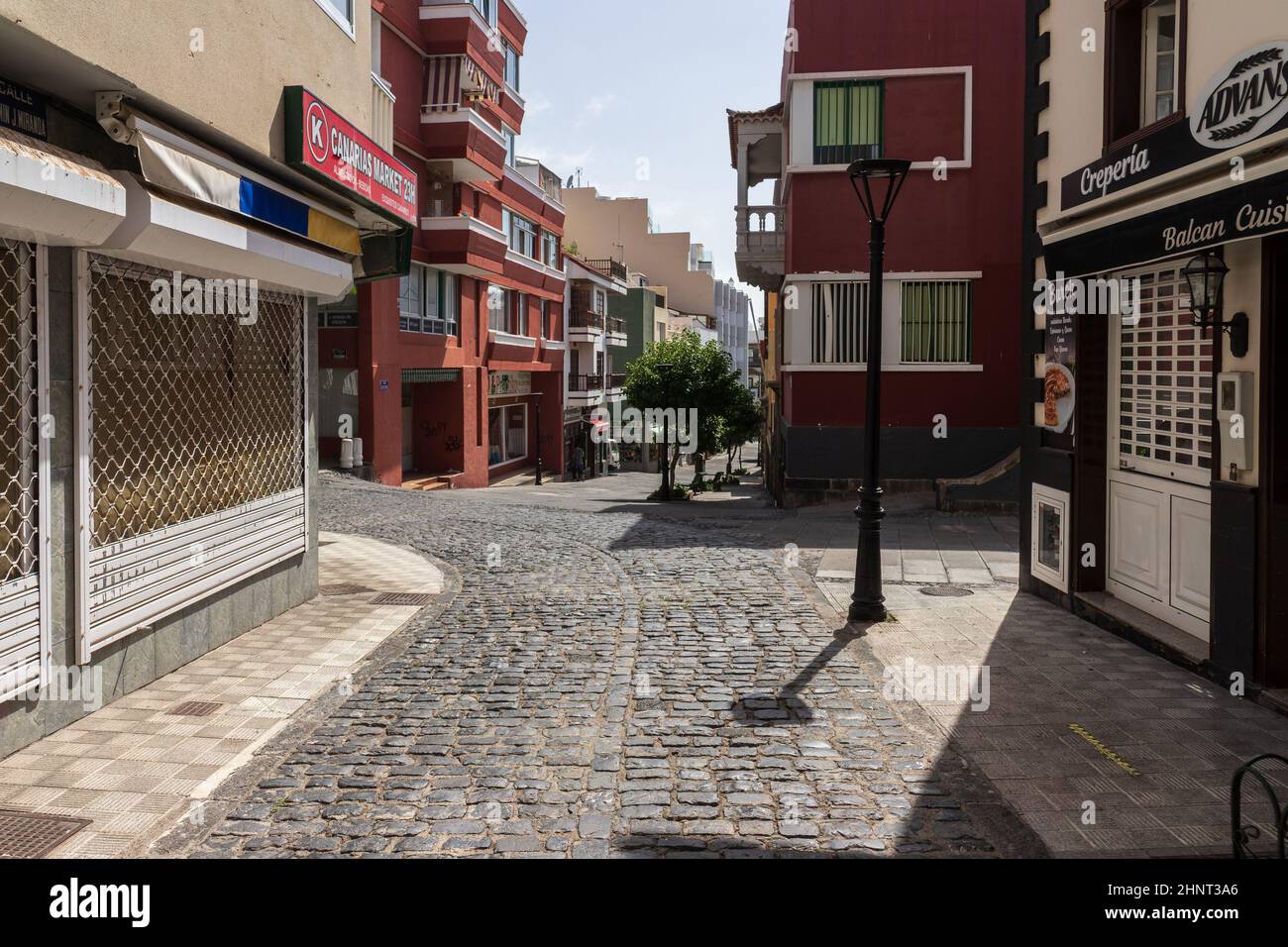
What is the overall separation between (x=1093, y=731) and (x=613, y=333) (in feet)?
165

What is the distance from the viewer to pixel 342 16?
34.9 feet

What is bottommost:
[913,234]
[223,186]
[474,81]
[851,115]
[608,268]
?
[223,186]

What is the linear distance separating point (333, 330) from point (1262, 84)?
21560 mm

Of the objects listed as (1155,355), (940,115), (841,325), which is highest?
(940,115)

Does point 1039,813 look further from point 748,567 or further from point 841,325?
point 841,325

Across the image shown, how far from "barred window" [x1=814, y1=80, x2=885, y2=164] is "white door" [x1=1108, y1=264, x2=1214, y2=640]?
39.2 feet

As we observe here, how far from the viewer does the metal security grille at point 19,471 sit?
20.0 feet

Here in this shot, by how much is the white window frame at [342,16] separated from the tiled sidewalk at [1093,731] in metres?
7.78

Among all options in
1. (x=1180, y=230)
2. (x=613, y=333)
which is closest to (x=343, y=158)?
(x=1180, y=230)

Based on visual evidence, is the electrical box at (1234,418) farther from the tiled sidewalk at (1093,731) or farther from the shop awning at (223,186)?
the shop awning at (223,186)

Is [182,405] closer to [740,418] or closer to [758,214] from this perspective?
[758,214]
